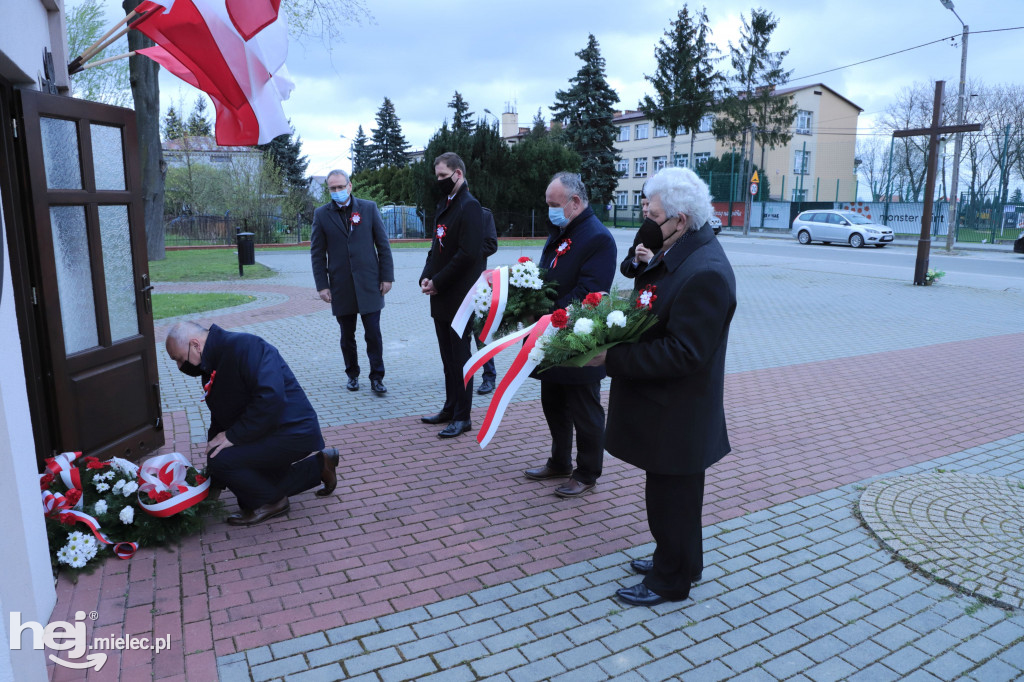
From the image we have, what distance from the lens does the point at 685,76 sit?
4928 centimetres

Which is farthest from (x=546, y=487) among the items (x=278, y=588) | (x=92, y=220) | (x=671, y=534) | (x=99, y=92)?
(x=99, y=92)

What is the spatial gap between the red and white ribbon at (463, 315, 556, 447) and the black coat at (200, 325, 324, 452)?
3.53 feet

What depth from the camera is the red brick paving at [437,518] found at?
3295 mm

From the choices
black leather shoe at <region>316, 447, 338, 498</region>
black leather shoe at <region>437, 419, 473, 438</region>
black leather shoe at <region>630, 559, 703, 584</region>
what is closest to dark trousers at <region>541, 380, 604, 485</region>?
black leather shoe at <region>630, 559, 703, 584</region>

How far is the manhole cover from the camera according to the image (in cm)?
362

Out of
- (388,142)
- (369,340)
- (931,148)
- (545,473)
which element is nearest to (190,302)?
(369,340)

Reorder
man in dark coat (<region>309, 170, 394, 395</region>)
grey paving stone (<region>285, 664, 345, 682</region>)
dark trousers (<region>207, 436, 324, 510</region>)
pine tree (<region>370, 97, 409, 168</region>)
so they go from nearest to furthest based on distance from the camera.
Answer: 1. grey paving stone (<region>285, 664, 345, 682</region>)
2. dark trousers (<region>207, 436, 324, 510</region>)
3. man in dark coat (<region>309, 170, 394, 395</region>)
4. pine tree (<region>370, 97, 409, 168</region>)

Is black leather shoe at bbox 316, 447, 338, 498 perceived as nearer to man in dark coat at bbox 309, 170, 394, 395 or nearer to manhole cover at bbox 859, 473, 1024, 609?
man in dark coat at bbox 309, 170, 394, 395

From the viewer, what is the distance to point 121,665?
9.56ft

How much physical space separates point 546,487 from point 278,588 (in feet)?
6.22

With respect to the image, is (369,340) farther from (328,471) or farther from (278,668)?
(278,668)

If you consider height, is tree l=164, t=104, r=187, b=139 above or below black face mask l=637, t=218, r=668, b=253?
above

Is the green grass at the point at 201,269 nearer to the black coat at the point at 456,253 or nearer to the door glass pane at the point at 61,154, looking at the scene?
the black coat at the point at 456,253

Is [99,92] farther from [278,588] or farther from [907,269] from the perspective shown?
[278,588]
